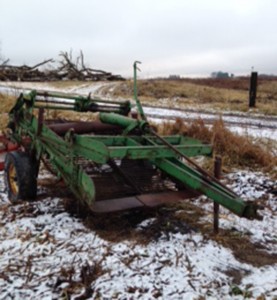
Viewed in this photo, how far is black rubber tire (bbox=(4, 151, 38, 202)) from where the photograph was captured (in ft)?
15.3

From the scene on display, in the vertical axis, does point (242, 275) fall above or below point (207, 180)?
below

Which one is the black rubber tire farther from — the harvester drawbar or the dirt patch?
the dirt patch

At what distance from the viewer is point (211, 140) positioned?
22.7 feet

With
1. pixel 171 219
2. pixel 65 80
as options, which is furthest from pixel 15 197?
pixel 65 80

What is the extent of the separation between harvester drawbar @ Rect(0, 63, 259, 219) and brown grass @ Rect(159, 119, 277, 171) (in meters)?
1.91

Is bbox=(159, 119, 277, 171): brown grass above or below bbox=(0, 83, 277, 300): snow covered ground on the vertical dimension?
above

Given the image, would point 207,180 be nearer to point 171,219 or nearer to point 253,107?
point 171,219

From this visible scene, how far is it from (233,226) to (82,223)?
1511 millimetres

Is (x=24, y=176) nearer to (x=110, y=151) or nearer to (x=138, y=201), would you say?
(x=138, y=201)

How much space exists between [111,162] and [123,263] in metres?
1.67

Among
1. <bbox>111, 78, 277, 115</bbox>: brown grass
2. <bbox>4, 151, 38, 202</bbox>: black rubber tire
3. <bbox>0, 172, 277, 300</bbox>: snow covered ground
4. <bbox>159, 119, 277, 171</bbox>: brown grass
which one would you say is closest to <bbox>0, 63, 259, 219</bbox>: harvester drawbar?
<bbox>4, 151, 38, 202</bbox>: black rubber tire

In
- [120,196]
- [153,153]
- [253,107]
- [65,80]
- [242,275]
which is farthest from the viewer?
[65,80]

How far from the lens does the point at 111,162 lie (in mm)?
4824

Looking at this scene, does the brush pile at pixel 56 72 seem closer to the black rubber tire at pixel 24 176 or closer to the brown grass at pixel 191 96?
the brown grass at pixel 191 96
